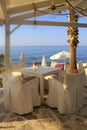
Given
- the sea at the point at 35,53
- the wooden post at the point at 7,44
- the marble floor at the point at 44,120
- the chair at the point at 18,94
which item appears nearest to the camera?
the marble floor at the point at 44,120

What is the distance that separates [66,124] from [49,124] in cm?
34

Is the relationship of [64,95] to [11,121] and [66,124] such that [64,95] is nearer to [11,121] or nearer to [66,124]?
[66,124]

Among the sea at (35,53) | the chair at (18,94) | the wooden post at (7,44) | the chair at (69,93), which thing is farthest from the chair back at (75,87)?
the sea at (35,53)

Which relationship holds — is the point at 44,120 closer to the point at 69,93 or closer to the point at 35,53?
the point at 69,93

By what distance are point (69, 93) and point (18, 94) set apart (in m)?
1.15

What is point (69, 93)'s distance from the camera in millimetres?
4617

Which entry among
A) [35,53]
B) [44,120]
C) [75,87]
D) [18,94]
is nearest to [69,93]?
[75,87]

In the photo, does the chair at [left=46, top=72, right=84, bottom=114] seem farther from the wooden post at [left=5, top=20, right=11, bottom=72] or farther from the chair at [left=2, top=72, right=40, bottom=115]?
the wooden post at [left=5, top=20, right=11, bottom=72]

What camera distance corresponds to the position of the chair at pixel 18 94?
449cm

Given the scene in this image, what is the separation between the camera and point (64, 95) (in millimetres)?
4617

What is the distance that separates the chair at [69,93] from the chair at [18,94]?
61cm

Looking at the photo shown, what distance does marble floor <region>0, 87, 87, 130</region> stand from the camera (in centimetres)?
392

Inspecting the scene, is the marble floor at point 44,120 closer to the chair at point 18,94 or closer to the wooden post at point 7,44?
the chair at point 18,94

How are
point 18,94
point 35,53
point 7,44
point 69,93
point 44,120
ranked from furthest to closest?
point 35,53 → point 7,44 → point 69,93 → point 18,94 → point 44,120
